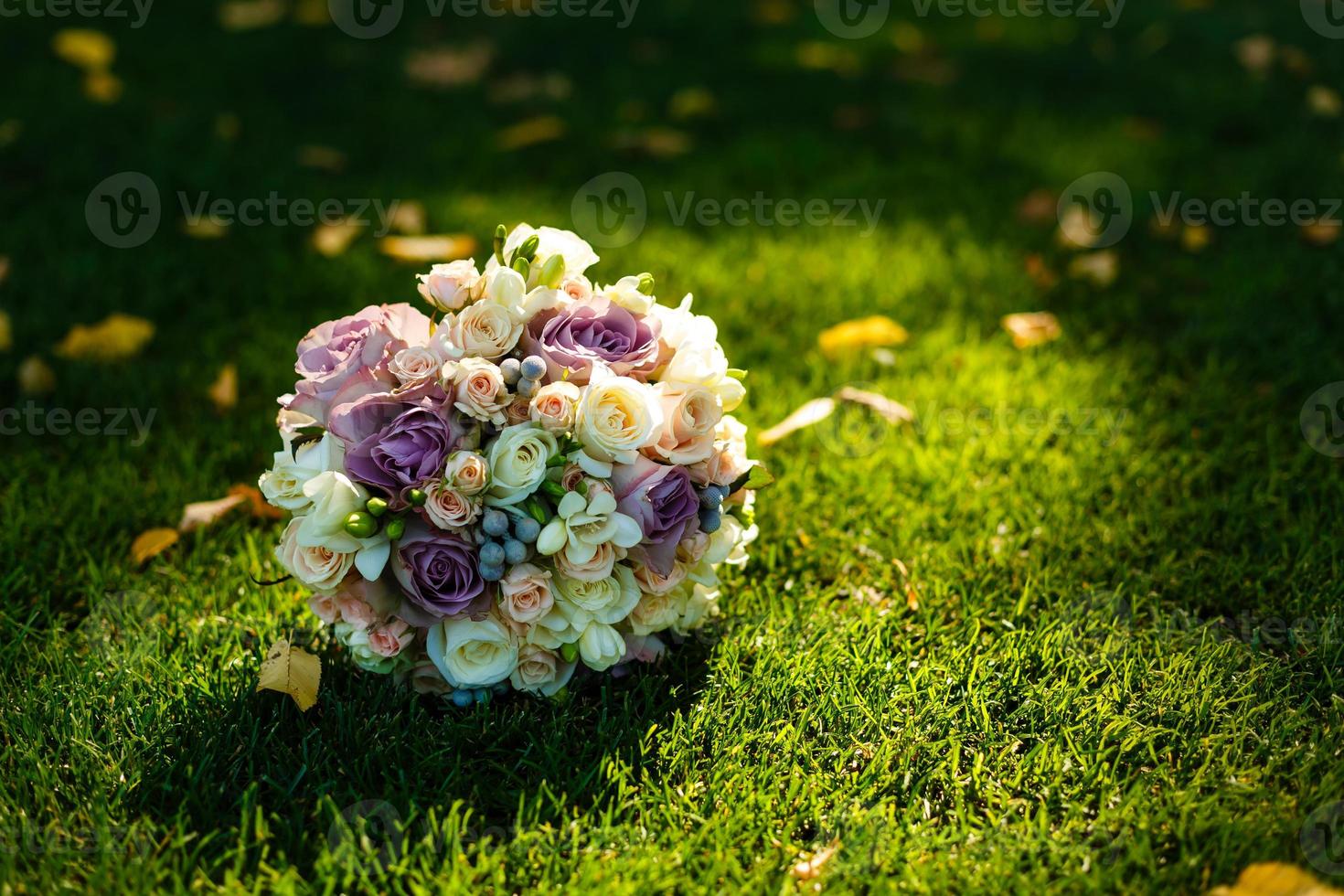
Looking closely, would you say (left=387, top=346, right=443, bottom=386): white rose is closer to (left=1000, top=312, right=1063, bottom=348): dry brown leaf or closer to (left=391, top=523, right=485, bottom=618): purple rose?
(left=391, top=523, right=485, bottom=618): purple rose

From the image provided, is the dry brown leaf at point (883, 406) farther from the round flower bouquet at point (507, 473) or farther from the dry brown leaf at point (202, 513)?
the dry brown leaf at point (202, 513)

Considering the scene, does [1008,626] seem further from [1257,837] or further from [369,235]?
[369,235]

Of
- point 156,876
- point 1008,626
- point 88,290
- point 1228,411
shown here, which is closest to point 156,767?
point 156,876

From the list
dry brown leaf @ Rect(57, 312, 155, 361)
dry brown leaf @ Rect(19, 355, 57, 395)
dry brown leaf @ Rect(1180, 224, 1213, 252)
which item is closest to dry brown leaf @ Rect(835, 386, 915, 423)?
Answer: dry brown leaf @ Rect(1180, 224, 1213, 252)

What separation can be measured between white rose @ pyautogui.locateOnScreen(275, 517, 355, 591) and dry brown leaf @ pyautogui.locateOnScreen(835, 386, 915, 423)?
142 centimetres

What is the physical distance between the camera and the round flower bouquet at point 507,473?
1.76 meters

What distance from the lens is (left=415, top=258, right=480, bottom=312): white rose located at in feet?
6.19

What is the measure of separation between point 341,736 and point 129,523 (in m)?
0.92

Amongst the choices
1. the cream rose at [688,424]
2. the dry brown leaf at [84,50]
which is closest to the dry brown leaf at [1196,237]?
the cream rose at [688,424]

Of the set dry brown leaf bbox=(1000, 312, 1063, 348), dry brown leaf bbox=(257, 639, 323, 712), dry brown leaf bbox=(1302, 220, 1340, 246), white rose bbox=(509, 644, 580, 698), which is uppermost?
dry brown leaf bbox=(1302, 220, 1340, 246)

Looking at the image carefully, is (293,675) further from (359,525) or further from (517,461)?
(517,461)

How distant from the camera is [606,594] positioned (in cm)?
183

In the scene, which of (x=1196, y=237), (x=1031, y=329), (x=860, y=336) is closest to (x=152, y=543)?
(x=860, y=336)

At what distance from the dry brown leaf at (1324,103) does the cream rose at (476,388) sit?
384 centimetres
